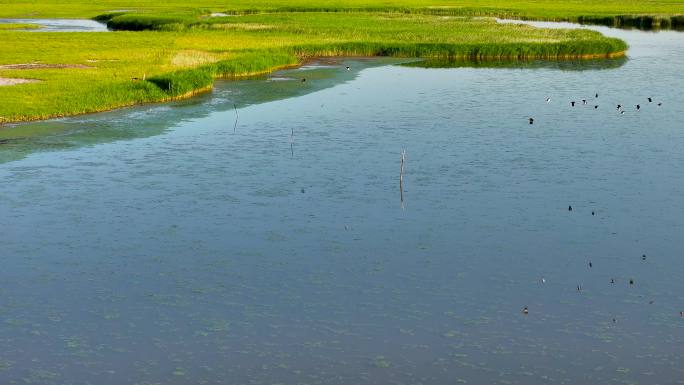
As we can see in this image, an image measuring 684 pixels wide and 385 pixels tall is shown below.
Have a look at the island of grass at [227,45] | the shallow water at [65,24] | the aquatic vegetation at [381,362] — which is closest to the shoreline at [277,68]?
the island of grass at [227,45]

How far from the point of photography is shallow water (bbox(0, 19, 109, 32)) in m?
78.9

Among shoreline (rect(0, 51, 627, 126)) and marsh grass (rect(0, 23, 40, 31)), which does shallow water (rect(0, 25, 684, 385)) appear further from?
marsh grass (rect(0, 23, 40, 31))

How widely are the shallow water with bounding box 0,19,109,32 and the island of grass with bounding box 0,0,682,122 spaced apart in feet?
7.56

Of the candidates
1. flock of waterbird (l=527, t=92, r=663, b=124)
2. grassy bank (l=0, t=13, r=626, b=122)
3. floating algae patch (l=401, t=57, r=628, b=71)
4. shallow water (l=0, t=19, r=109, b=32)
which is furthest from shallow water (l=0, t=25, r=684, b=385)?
shallow water (l=0, t=19, r=109, b=32)

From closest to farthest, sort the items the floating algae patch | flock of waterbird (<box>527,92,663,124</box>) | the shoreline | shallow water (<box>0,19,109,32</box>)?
the shoreline → flock of waterbird (<box>527,92,663,124</box>) → the floating algae patch → shallow water (<box>0,19,109,32</box>)

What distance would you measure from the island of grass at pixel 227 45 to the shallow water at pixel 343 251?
5.33 metres

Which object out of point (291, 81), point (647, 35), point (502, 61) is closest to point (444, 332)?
point (291, 81)

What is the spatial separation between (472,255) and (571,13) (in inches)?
3046

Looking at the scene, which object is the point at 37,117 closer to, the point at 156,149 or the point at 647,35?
the point at 156,149

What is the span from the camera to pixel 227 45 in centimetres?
6041

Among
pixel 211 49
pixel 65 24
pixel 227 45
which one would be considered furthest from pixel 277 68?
pixel 65 24

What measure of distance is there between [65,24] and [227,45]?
31634mm

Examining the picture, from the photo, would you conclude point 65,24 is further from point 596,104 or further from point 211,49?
point 596,104

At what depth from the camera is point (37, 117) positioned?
1337 inches
